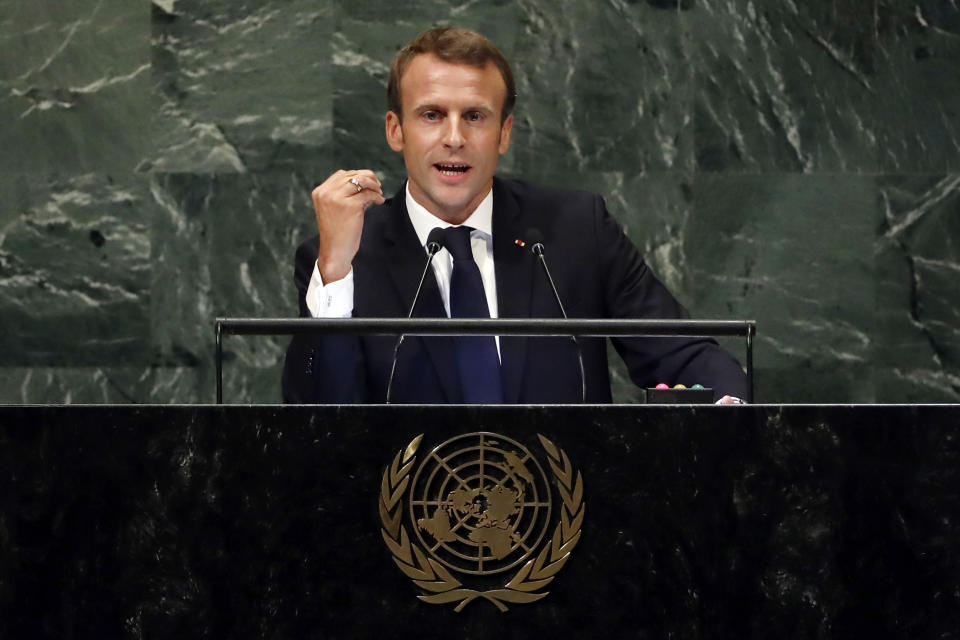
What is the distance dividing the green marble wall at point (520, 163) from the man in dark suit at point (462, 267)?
3.85 feet

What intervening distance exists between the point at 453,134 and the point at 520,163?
134cm

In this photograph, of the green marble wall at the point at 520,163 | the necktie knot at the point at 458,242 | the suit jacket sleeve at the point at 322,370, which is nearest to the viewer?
the suit jacket sleeve at the point at 322,370

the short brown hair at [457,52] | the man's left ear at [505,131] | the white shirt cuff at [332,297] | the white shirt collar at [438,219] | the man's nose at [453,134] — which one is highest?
the short brown hair at [457,52]

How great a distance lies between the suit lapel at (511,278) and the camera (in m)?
3.11

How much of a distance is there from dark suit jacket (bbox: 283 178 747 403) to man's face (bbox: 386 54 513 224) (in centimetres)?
9
